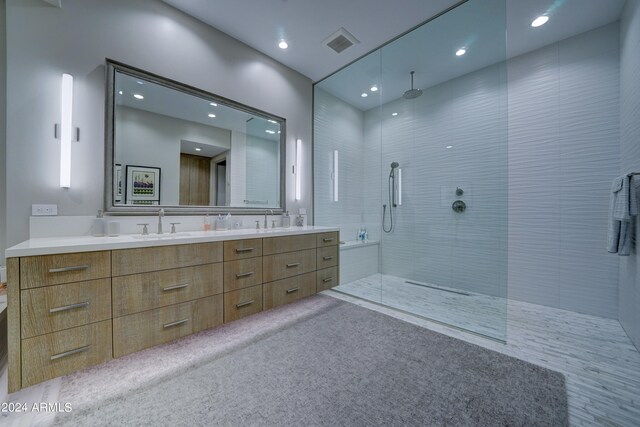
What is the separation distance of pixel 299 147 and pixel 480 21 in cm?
228

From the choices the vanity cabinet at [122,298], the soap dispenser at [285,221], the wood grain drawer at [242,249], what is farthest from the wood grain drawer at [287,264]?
the soap dispenser at [285,221]

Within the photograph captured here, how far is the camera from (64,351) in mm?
1290

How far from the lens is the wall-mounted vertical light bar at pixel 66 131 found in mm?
1684

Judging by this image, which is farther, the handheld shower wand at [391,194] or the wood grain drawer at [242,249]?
the handheld shower wand at [391,194]

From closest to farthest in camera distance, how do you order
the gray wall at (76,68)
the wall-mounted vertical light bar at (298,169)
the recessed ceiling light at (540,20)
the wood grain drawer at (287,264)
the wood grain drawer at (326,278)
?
the gray wall at (76,68), the wood grain drawer at (287,264), the recessed ceiling light at (540,20), the wood grain drawer at (326,278), the wall-mounted vertical light bar at (298,169)

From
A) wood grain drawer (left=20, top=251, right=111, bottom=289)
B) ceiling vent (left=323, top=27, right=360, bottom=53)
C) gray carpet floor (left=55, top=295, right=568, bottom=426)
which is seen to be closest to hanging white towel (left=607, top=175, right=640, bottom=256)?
gray carpet floor (left=55, top=295, right=568, bottom=426)

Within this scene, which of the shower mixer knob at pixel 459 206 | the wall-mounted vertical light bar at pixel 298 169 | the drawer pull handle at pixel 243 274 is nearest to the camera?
the drawer pull handle at pixel 243 274

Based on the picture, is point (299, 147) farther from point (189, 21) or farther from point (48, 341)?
point (48, 341)

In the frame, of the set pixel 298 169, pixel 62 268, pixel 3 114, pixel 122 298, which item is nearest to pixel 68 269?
pixel 62 268

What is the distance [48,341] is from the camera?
1.25 m

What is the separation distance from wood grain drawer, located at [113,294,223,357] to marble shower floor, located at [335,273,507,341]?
5.77ft

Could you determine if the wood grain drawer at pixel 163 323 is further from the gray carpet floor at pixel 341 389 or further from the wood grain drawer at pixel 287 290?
the wood grain drawer at pixel 287 290

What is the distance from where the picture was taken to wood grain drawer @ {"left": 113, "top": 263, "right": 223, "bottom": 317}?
1.46 meters

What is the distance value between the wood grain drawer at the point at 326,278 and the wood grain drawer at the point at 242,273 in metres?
0.77
